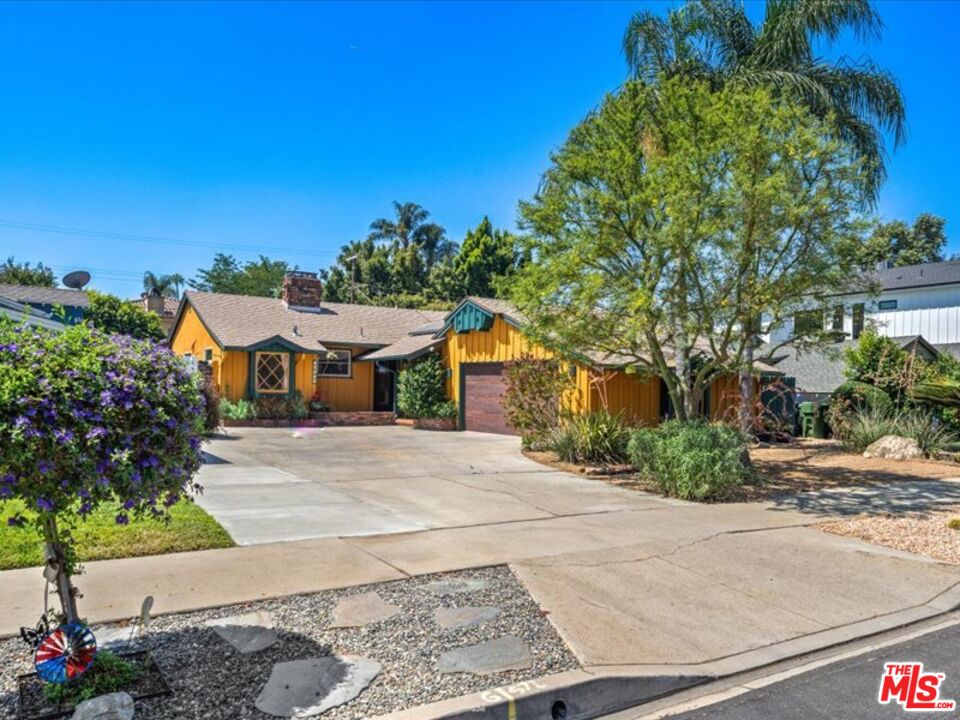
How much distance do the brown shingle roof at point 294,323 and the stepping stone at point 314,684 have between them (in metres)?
20.3

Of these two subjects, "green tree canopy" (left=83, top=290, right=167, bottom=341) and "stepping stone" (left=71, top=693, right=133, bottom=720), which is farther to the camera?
"green tree canopy" (left=83, top=290, right=167, bottom=341)

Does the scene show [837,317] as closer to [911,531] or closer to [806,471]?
[806,471]

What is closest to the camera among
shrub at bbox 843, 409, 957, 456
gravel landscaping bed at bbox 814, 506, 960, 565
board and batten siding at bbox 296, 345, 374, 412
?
gravel landscaping bed at bbox 814, 506, 960, 565

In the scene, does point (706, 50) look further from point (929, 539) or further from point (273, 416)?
point (273, 416)

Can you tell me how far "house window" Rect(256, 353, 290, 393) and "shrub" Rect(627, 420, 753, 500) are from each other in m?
15.7

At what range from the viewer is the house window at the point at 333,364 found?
85.2 ft

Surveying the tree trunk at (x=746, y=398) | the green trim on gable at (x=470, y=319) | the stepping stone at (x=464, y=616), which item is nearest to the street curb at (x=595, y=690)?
the stepping stone at (x=464, y=616)

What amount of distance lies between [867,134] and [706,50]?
451 centimetres

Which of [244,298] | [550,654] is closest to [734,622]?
[550,654]

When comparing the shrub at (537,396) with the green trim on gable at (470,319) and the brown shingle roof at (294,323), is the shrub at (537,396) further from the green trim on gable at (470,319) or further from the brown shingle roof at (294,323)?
the brown shingle roof at (294,323)

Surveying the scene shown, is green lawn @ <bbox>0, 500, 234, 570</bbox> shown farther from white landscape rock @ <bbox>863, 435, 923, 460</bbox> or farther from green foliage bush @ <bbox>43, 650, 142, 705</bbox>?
white landscape rock @ <bbox>863, 435, 923, 460</bbox>

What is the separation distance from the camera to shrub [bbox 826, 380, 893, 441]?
18.8m

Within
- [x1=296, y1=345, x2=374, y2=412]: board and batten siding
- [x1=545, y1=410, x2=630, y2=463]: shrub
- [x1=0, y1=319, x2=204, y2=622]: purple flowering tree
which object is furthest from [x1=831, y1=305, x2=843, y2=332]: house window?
[x1=296, y1=345, x2=374, y2=412]: board and batten siding

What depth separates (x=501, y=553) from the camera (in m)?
7.10
